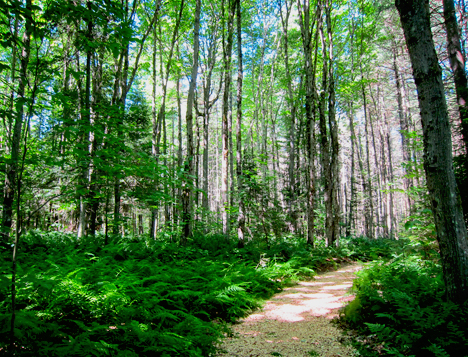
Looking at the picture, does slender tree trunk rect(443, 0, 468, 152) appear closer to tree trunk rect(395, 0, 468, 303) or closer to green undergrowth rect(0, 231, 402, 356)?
tree trunk rect(395, 0, 468, 303)

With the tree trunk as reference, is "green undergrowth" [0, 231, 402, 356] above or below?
below

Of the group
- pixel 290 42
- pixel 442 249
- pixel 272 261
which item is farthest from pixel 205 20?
pixel 442 249

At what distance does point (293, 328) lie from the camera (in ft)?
13.3

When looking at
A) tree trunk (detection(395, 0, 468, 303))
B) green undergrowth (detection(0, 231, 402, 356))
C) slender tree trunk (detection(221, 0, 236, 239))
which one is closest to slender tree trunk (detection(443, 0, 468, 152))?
tree trunk (detection(395, 0, 468, 303))

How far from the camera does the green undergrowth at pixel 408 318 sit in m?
2.61

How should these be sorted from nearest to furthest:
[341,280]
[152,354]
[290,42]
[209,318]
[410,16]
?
1. [152,354]
2. [410,16]
3. [209,318]
4. [341,280]
5. [290,42]

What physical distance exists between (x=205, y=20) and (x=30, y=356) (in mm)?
17278

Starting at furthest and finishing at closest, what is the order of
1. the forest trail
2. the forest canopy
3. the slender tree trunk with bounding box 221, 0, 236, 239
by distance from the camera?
the slender tree trunk with bounding box 221, 0, 236, 239
the forest trail
the forest canopy

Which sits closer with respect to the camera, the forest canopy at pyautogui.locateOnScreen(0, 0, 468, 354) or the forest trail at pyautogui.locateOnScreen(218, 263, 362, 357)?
the forest canopy at pyautogui.locateOnScreen(0, 0, 468, 354)

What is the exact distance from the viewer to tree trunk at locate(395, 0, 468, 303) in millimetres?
3305

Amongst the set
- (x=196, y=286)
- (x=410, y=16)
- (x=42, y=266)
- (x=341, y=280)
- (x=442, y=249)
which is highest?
(x=410, y=16)

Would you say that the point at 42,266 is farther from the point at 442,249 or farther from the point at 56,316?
the point at 442,249

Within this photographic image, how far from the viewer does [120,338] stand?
9.18 ft

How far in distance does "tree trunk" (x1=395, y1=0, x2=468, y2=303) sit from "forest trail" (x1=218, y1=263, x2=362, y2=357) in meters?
1.65
